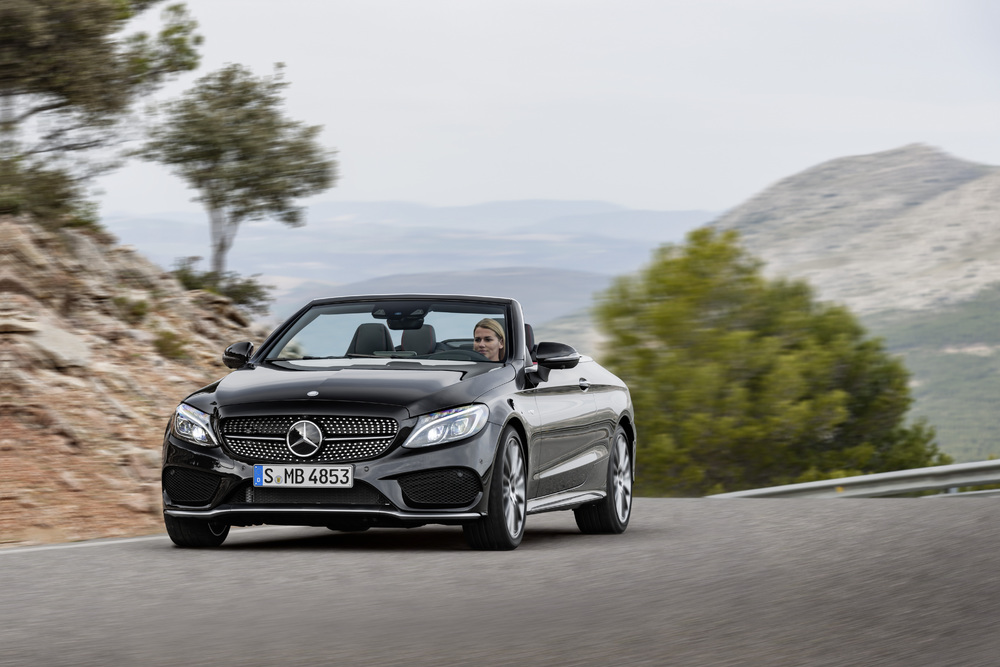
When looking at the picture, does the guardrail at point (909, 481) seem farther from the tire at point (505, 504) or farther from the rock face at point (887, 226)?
the rock face at point (887, 226)

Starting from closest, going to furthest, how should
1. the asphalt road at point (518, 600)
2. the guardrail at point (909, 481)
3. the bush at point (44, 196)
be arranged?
1. the asphalt road at point (518, 600)
2. the guardrail at point (909, 481)
3. the bush at point (44, 196)

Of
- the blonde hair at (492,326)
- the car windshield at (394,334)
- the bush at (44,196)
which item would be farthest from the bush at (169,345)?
the blonde hair at (492,326)

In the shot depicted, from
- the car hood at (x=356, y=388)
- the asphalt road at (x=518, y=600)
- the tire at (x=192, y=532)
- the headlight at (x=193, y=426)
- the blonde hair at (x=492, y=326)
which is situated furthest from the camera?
the blonde hair at (x=492, y=326)

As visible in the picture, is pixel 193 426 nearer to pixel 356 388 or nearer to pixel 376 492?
pixel 356 388

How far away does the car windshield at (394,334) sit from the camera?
32.0 ft

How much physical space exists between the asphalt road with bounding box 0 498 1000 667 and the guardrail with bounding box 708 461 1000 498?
4.82 m

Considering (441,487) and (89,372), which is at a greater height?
(441,487)

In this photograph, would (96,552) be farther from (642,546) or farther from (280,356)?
(642,546)

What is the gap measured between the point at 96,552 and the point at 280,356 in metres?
1.71

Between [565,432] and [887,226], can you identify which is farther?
[887,226]

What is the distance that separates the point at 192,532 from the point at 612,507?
3289 mm

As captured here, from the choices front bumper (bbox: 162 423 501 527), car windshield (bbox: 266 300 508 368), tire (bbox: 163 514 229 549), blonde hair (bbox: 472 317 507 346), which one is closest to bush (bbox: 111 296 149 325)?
car windshield (bbox: 266 300 508 368)

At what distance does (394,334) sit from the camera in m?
9.95

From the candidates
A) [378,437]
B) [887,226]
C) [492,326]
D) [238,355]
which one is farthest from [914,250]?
[378,437]
